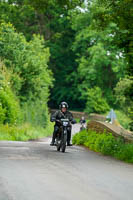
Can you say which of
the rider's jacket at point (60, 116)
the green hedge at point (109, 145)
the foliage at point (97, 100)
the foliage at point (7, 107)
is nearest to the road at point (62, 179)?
the green hedge at point (109, 145)

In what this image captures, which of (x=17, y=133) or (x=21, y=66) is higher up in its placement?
(x=21, y=66)

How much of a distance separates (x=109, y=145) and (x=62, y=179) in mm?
7715

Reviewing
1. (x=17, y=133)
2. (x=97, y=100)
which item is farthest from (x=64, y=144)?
(x=97, y=100)

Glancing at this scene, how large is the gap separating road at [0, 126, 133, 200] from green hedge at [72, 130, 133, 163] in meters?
1.57

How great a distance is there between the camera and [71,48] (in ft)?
256

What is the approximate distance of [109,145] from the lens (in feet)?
59.5

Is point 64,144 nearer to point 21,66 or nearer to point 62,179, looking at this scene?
point 62,179

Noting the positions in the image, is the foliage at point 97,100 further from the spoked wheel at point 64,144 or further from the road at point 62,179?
the road at point 62,179

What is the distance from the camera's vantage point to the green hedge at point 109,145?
53.4 ft

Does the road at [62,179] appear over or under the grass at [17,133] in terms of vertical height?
under

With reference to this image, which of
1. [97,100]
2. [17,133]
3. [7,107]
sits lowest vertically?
[17,133]

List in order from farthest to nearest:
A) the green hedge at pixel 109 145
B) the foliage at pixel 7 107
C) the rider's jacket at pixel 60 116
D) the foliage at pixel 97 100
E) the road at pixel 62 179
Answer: the foliage at pixel 97 100 < the foliage at pixel 7 107 < the rider's jacket at pixel 60 116 < the green hedge at pixel 109 145 < the road at pixel 62 179

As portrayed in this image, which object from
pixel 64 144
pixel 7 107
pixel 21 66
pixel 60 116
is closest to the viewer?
pixel 64 144

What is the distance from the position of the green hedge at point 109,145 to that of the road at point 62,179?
5.14 ft
